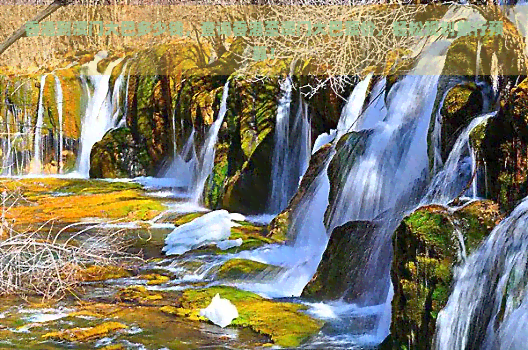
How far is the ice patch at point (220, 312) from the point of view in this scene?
682 centimetres

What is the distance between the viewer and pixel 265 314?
6.96m

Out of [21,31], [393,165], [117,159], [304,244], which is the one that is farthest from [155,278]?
[117,159]

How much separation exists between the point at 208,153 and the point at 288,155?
2.19 meters

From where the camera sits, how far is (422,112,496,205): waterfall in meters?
6.56

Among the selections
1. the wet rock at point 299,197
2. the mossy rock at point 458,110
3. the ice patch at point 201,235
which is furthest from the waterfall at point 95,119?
the mossy rock at point 458,110

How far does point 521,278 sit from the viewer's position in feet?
15.8

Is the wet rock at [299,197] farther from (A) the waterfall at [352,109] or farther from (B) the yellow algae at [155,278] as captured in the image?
(B) the yellow algae at [155,278]

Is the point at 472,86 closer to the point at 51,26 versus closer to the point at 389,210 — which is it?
the point at 389,210

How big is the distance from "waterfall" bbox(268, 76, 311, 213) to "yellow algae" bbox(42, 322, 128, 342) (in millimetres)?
5568

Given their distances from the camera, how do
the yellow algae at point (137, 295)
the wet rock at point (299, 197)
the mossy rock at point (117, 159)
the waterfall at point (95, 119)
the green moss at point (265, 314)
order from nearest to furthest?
1. the green moss at point (265, 314)
2. the yellow algae at point (137, 295)
3. the wet rock at point (299, 197)
4. the mossy rock at point (117, 159)
5. the waterfall at point (95, 119)

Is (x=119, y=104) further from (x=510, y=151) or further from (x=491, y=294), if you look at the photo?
(x=491, y=294)

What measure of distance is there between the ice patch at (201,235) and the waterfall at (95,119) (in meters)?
8.26

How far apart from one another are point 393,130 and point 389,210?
1.32 meters

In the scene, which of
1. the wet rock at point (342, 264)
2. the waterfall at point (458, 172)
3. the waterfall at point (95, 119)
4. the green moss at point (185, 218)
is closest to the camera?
the waterfall at point (458, 172)
